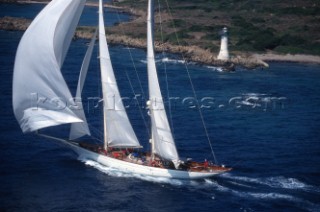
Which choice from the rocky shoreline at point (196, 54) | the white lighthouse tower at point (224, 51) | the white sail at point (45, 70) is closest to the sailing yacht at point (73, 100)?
the white sail at point (45, 70)

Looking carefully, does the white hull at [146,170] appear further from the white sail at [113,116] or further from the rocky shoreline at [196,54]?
the rocky shoreline at [196,54]

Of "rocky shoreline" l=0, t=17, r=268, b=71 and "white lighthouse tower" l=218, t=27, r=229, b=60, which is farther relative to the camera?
"rocky shoreline" l=0, t=17, r=268, b=71

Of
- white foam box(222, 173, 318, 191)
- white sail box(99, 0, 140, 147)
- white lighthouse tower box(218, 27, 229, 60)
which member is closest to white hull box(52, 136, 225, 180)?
white sail box(99, 0, 140, 147)

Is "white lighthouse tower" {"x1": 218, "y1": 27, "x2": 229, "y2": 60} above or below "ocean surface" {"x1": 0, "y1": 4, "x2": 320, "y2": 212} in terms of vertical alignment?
above

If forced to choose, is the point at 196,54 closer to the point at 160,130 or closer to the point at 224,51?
the point at 224,51

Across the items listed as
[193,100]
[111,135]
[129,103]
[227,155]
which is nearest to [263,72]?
[193,100]

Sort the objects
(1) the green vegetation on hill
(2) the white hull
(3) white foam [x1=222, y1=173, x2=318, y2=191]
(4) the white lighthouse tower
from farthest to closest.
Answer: (1) the green vegetation on hill
(4) the white lighthouse tower
(3) white foam [x1=222, y1=173, x2=318, y2=191]
(2) the white hull

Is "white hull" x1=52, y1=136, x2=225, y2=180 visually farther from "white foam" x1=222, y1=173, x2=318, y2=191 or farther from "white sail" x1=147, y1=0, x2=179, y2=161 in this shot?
"white foam" x1=222, y1=173, x2=318, y2=191
